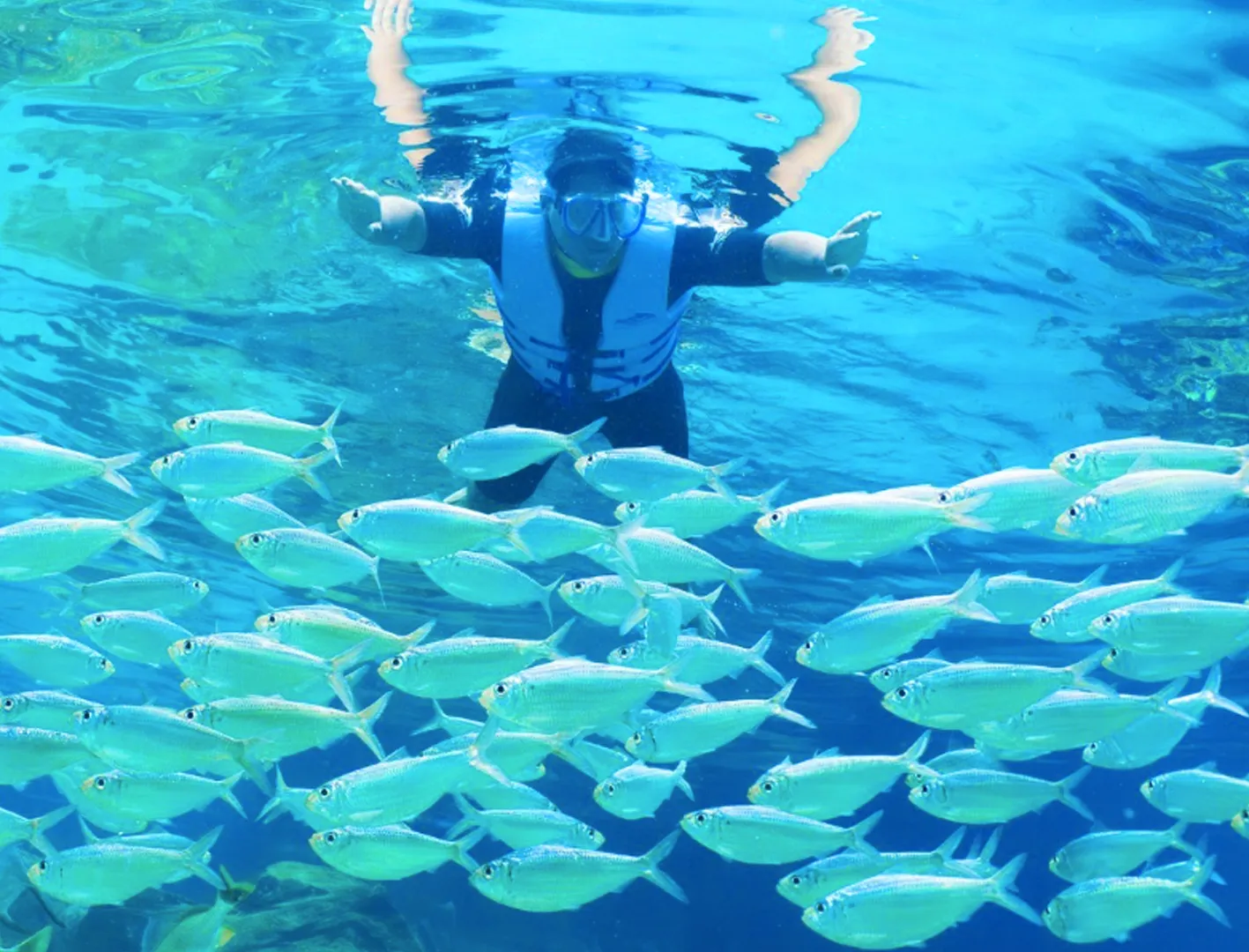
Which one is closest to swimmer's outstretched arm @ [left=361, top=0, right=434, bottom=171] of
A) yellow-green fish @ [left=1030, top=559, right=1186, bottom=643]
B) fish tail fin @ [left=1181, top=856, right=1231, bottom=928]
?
yellow-green fish @ [left=1030, top=559, right=1186, bottom=643]

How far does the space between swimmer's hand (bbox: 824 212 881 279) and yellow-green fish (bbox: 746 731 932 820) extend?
3.57 m

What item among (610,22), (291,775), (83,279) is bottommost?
(291,775)

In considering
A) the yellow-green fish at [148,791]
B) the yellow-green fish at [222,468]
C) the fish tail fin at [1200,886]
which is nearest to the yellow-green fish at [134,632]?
the yellow-green fish at [148,791]

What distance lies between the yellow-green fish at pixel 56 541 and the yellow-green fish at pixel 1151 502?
5884mm

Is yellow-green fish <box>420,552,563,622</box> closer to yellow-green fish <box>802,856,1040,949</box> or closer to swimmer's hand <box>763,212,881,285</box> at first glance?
yellow-green fish <box>802,856,1040,949</box>

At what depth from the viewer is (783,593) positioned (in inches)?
810

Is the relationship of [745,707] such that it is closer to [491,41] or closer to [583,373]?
[583,373]

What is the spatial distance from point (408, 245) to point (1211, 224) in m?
8.28

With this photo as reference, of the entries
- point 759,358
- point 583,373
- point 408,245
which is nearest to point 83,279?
point 408,245

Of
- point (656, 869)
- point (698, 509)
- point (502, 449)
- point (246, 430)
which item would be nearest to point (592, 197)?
point (502, 449)

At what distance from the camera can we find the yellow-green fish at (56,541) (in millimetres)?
5844

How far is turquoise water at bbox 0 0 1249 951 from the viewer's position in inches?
314

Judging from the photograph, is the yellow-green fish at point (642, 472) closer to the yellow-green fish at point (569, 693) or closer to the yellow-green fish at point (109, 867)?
the yellow-green fish at point (569, 693)

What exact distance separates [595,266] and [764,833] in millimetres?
4676
